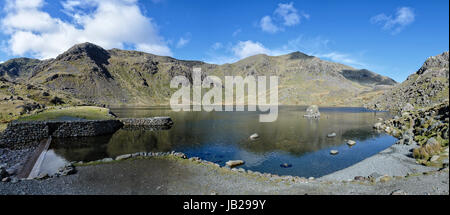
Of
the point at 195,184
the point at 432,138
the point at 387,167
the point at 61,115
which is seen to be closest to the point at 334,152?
the point at 387,167

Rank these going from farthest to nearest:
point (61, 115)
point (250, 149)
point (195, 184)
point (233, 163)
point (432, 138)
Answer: point (61, 115) → point (250, 149) → point (233, 163) → point (432, 138) → point (195, 184)

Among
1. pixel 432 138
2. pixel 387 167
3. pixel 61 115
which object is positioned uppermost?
pixel 61 115

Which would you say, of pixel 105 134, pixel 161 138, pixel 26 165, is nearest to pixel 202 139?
pixel 161 138

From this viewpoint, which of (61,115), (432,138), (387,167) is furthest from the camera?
(61,115)

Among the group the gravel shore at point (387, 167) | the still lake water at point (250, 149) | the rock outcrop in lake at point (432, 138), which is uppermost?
the rock outcrop in lake at point (432, 138)

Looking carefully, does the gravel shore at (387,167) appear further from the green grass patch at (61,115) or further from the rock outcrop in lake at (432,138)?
the green grass patch at (61,115)

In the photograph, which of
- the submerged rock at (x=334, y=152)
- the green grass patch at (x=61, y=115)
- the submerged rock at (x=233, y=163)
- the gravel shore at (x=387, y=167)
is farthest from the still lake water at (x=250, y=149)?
the green grass patch at (x=61, y=115)

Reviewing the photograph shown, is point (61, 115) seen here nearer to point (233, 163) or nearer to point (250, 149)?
point (250, 149)

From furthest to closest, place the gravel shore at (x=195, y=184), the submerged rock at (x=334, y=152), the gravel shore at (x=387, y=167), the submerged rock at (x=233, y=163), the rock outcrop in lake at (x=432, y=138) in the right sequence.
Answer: the submerged rock at (x=334, y=152) → the submerged rock at (x=233, y=163) → the gravel shore at (x=387, y=167) → the rock outcrop in lake at (x=432, y=138) → the gravel shore at (x=195, y=184)

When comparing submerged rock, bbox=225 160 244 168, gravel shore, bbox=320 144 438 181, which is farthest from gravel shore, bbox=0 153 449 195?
gravel shore, bbox=320 144 438 181

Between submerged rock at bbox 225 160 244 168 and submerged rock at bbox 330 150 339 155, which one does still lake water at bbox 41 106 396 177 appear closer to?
submerged rock at bbox 330 150 339 155
